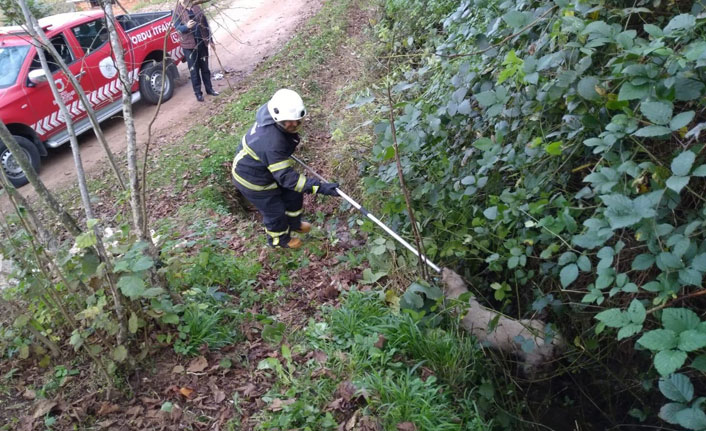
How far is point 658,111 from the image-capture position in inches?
96.6

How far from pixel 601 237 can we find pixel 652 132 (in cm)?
57

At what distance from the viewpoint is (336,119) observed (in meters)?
7.37

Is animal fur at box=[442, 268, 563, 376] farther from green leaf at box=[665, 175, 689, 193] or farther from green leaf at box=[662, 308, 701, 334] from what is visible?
green leaf at box=[665, 175, 689, 193]

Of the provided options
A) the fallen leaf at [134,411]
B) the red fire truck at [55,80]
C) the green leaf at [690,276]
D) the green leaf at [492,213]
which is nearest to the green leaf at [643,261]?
the green leaf at [690,276]

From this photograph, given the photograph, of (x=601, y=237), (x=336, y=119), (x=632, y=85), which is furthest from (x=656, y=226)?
(x=336, y=119)

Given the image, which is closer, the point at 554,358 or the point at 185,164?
the point at 554,358

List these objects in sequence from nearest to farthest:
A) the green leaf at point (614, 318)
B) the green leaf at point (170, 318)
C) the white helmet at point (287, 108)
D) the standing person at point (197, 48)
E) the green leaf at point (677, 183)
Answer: the green leaf at point (677, 183) < the green leaf at point (614, 318) < the green leaf at point (170, 318) < the white helmet at point (287, 108) < the standing person at point (197, 48)

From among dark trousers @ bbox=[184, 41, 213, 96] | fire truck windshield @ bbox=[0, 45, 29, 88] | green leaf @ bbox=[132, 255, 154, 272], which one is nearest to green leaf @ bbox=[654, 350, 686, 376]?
green leaf @ bbox=[132, 255, 154, 272]

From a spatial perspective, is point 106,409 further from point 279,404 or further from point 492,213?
point 492,213

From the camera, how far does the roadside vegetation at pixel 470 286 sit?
103 inches

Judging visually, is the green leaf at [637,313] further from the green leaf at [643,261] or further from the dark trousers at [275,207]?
the dark trousers at [275,207]

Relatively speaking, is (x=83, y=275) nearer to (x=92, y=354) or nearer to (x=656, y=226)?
(x=92, y=354)

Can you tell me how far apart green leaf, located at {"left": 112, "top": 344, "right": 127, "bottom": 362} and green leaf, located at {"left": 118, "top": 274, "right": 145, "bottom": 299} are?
0.47 metres

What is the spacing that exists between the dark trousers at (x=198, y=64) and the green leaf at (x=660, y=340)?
884 cm
